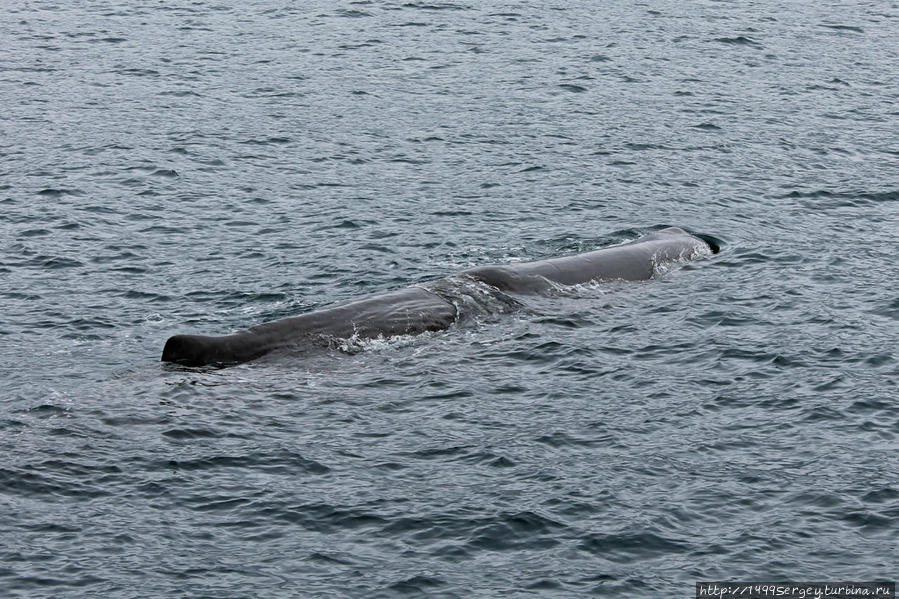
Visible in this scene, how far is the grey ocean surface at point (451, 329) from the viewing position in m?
18.8

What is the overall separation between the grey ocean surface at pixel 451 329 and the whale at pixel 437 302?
1.45ft

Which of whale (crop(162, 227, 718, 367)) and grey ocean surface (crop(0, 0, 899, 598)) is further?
whale (crop(162, 227, 718, 367))

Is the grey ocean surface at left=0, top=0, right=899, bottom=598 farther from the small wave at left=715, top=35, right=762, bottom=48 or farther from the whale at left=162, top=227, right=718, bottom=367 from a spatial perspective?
the whale at left=162, top=227, right=718, bottom=367

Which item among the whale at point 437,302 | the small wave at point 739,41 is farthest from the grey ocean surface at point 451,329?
the whale at point 437,302

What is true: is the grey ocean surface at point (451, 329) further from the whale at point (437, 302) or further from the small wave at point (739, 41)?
the whale at point (437, 302)

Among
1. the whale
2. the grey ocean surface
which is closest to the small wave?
the grey ocean surface

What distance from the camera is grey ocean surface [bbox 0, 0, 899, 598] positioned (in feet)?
61.8

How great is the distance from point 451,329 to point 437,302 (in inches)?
31.7

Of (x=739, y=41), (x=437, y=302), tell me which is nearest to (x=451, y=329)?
(x=437, y=302)

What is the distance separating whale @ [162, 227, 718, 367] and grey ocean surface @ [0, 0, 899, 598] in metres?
0.44

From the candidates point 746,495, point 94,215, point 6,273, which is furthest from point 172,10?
Answer: point 746,495

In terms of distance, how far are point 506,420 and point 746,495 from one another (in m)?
4.54

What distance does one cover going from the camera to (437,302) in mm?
27062

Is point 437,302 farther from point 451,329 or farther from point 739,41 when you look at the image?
point 739,41
